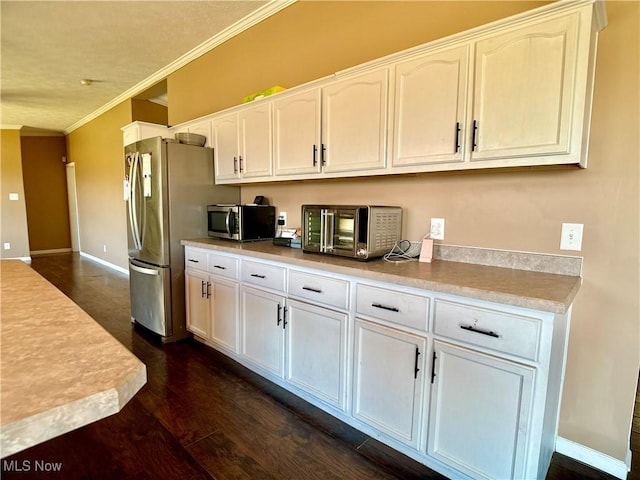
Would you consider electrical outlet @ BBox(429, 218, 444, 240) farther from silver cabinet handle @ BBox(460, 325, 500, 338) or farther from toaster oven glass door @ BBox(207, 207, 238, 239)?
toaster oven glass door @ BBox(207, 207, 238, 239)

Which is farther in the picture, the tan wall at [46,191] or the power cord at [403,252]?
the tan wall at [46,191]

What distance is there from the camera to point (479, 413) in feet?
4.66

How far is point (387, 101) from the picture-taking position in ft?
6.22

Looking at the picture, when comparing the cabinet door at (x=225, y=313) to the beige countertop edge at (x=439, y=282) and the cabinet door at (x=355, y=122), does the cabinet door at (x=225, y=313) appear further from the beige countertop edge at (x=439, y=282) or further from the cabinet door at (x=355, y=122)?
the cabinet door at (x=355, y=122)

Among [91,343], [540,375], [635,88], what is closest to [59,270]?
[91,343]

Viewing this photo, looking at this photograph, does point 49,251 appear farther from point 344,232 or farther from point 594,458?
point 594,458

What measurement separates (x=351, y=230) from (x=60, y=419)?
1.58 meters

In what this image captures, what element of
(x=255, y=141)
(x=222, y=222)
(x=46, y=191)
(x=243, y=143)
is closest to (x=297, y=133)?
(x=255, y=141)

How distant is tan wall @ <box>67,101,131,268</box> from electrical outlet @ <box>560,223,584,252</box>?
584cm

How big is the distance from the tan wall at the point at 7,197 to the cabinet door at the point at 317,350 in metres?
7.70

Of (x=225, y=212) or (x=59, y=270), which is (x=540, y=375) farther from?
(x=59, y=270)

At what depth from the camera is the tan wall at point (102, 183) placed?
5.80 m

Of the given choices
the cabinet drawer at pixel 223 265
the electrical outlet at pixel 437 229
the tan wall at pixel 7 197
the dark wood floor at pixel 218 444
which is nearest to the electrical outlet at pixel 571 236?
the electrical outlet at pixel 437 229

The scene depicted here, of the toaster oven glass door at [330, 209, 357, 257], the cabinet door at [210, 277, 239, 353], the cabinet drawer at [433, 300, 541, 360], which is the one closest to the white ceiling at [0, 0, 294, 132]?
the toaster oven glass door at [330, 209, 357, 257]
